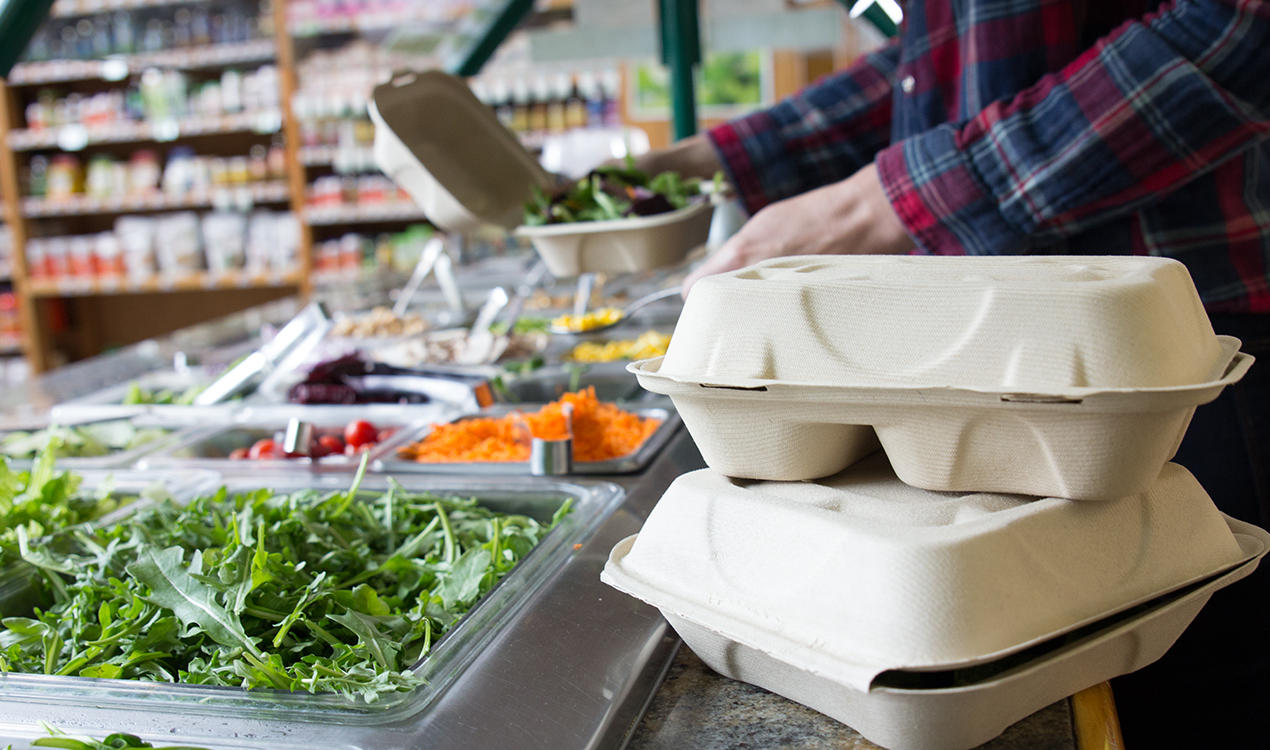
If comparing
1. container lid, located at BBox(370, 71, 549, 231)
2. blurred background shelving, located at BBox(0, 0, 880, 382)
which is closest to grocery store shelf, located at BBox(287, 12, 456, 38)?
blurred background shelving, located at BBox(0, 0, 880, 382)

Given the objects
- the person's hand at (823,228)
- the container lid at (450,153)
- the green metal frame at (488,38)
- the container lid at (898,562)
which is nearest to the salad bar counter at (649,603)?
the container lid at (898,562)

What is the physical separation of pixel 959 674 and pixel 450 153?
141cm

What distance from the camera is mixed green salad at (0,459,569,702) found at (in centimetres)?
83

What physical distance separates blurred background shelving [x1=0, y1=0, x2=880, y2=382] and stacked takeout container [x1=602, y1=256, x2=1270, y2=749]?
487 cm

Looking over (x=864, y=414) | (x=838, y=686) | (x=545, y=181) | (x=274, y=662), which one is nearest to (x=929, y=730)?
(x=838, y=686)

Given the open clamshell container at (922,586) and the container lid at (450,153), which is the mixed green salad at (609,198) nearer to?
the container lid at (450,153)

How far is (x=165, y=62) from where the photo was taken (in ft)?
18.1

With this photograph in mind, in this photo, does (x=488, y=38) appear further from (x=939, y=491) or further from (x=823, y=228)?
(x=939, y=491)

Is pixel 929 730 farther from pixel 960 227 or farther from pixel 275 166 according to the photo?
pixel 275 166

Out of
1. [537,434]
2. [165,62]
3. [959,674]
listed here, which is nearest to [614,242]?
[537,434]

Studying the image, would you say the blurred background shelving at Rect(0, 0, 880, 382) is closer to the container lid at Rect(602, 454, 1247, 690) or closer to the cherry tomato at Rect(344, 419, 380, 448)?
the cherry tomato at Rect(344, 419, 380, 448)

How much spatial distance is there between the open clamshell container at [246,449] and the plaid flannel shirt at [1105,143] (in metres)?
0.83

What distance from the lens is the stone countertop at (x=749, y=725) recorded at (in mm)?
679

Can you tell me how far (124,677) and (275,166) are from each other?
532cm
